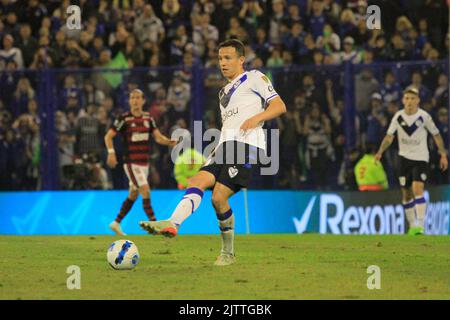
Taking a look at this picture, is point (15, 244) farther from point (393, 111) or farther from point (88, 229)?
point (393, 111)

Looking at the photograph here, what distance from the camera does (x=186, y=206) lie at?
34.8ft

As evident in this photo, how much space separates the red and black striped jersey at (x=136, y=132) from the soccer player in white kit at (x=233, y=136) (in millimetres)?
7593

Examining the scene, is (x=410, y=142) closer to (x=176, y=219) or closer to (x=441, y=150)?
(x=441, y=150)

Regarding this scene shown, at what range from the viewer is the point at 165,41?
2325 cm

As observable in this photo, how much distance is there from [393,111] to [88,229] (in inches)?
248

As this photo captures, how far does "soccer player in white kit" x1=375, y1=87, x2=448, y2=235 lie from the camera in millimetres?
18531

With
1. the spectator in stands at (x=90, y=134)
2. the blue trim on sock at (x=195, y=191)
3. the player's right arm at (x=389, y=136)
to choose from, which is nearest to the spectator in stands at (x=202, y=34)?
the spectator in stands at (x=90, y=134)

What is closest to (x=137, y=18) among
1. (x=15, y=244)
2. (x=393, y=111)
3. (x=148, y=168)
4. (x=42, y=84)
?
(x=42, y=84)

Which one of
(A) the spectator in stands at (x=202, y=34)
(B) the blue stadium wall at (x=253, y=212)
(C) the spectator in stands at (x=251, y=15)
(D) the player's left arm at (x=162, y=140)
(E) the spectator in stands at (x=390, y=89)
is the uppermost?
(C) the spectator in stands at (x=251, y=15)

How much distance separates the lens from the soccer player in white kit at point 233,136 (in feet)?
35.8

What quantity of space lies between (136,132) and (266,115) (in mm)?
8405

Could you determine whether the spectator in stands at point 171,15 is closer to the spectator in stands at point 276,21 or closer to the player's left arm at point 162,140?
the spectator in stands at point 276,21

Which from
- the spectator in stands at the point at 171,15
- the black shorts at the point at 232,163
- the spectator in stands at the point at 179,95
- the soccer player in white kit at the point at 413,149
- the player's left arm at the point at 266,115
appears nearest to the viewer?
the player's left arm at the point at 266,115

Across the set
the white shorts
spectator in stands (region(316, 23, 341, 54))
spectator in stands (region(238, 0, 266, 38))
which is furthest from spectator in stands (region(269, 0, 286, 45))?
the white shorts
